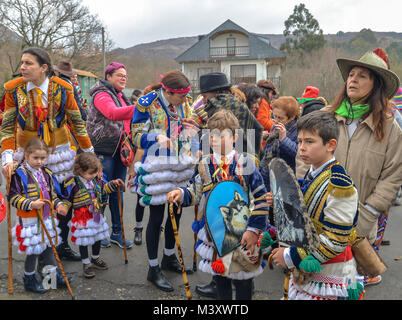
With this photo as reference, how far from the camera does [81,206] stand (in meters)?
3.62

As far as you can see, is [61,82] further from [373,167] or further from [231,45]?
[231,45]

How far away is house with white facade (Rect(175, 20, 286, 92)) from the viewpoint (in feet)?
127

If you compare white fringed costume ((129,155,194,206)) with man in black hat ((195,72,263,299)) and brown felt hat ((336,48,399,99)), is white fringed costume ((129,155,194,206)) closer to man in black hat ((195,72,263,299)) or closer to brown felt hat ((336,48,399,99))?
man in black hat ((195,72,263,299))

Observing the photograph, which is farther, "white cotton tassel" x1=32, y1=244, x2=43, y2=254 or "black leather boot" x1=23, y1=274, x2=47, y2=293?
"black leather boot" x1=23, y1=274, x2=47, y2=293

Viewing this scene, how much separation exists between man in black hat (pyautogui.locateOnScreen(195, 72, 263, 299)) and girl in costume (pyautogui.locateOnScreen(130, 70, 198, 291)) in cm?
22

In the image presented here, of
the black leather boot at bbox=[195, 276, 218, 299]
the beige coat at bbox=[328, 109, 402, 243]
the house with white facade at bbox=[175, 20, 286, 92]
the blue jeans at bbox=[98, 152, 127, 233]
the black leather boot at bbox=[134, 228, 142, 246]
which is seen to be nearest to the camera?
the beige coat at bbox=[328, 109, 402, 243]

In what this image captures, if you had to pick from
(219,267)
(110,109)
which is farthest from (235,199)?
(110,109)

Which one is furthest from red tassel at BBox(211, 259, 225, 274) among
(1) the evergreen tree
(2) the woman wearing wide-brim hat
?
(1) the evergreen tree

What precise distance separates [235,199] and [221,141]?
0.43 metres

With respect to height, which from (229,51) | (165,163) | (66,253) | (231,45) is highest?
(231,45)

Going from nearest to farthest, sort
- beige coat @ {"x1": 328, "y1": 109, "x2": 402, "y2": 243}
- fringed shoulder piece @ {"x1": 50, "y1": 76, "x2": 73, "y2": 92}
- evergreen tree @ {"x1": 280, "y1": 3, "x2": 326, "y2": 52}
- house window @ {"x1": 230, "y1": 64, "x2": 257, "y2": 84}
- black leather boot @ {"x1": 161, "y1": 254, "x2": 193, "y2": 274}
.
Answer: beige coat @ {"x1": 328, "y1": 109, "x2": 402, "y2": 243}, fringed shoulder piece @ {"x1": 50, "y1": 76, "x2": 73, "y2": 92}, black leather boot @ {"x1": 161, "y1": 254, "x2": 193, "y2": 274}, house window @ {"x1": 230, "y1": 64, "x2": 257, "y2": 84}, evergreen tree @ {"x1": 280, "y1": 3, "x2": 326, "y2": 52}

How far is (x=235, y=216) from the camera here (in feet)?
8.08

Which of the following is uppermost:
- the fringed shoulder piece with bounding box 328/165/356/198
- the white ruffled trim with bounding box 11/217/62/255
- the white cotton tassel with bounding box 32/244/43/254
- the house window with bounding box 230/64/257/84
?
the house window with bounding box 230/64/257/84
